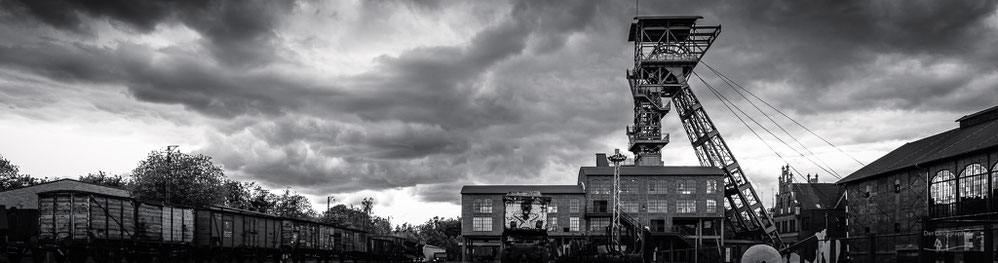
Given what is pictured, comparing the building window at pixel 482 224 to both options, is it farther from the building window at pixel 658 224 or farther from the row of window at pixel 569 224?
the building window at pixel 658 224

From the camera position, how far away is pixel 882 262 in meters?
54.2

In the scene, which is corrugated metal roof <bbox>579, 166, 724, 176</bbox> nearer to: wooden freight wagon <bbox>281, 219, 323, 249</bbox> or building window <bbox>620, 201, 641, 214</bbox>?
building window <bbox>620, 201, 641, 214</bbox>

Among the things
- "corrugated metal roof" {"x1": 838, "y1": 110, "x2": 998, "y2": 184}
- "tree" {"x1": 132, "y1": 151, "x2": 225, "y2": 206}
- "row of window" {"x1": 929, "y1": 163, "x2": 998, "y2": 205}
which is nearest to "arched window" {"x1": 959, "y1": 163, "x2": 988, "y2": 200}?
"row of window" {"x1": 929, "y1": 163, "x2": 998, "y2": 205}

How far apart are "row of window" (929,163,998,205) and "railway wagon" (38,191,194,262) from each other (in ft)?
139

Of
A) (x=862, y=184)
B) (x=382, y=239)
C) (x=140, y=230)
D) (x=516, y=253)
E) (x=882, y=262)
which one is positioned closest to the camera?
(x=140, y=230)

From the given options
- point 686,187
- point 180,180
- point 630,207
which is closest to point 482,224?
point 630,207

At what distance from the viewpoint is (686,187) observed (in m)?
80.0

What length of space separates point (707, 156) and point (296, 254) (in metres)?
45.5

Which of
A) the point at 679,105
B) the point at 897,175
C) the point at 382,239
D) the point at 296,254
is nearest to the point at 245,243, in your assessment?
the point at 296,254

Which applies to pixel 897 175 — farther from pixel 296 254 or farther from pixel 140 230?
pixel 140 230

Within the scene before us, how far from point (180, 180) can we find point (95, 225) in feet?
123

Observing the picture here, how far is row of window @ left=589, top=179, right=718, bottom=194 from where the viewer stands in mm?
79875

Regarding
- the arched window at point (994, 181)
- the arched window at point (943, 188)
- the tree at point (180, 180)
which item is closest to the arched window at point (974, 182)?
the arched window at point (994, 181)

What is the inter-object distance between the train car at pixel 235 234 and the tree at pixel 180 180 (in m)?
20.8
